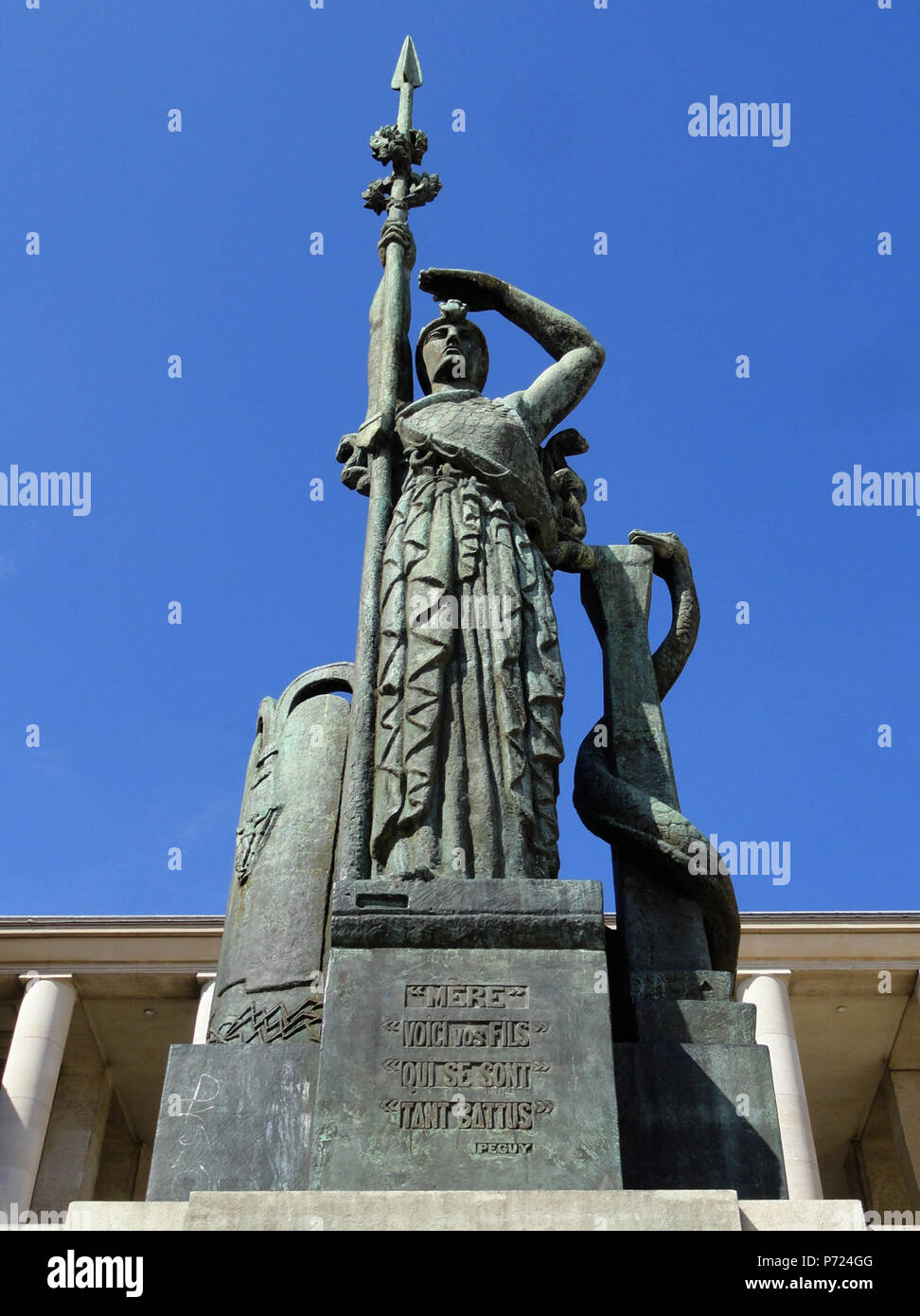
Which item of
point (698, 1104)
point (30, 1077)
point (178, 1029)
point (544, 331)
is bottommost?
point (698, 1104)

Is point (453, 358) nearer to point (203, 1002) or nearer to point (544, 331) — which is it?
point (544, 331)

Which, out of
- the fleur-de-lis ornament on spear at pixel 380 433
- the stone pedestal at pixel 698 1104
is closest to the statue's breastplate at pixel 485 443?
the fleur-de-lis ornament on spear at pixel 380 433

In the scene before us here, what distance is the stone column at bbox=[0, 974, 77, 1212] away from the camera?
99.0ft

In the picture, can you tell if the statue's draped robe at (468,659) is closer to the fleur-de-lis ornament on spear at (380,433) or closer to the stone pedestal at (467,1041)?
the fleur-de-lis ornament on spear at (380,433)

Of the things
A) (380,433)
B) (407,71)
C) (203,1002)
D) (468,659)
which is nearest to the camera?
(468,659)

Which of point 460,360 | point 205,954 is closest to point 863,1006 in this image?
point 205,954

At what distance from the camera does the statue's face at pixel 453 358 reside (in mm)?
9195

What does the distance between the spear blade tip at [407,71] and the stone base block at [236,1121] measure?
720 centimetres

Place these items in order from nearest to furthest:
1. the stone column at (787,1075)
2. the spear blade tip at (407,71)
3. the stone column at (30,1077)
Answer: the spear blade tip at (407,71)
the stone column at (787,1075)
the stone column at (30,1077)

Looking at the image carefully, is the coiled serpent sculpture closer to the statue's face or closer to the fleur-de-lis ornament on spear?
the fleur-de-lis ornament on spear

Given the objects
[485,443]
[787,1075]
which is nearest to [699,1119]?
[485,443]

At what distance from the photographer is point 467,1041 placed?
5855mm

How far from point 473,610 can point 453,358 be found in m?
2.32

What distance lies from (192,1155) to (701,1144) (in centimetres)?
224
